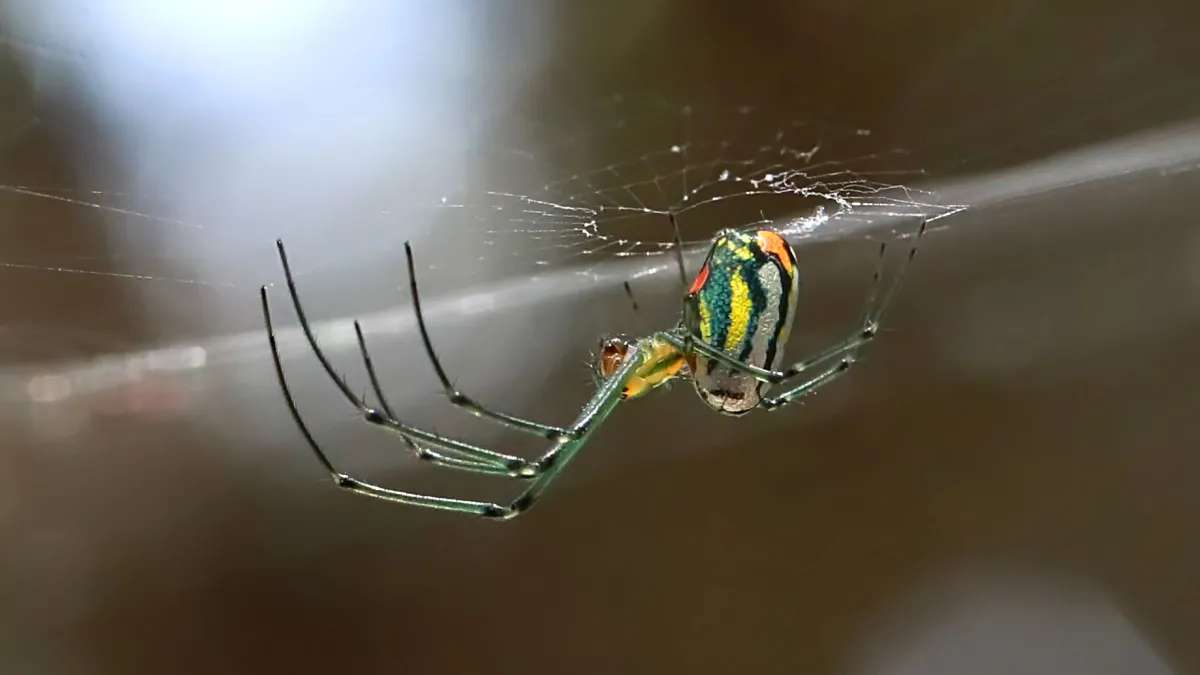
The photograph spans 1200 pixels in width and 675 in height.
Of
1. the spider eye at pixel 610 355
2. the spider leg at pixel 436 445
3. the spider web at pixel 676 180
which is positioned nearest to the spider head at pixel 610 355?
the spider eye at pixel 610 355

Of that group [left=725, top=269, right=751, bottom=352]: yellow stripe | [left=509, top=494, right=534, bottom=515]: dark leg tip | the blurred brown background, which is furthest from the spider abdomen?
the blurred brown background

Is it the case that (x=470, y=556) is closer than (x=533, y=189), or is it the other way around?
(x=533, y=189)

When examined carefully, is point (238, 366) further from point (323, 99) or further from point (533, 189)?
point (533, 189)

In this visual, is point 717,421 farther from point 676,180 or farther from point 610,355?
point 610,355

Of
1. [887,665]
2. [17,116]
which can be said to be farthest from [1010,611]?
[17,116]

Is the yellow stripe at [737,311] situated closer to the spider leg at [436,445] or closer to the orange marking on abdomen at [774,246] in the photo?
the orange marking on abdomen at [774,246]

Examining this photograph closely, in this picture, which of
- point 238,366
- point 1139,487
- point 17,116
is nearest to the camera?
point 17,116

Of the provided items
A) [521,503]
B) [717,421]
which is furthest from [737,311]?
[717,421]

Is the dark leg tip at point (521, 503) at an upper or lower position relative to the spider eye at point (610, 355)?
lower
